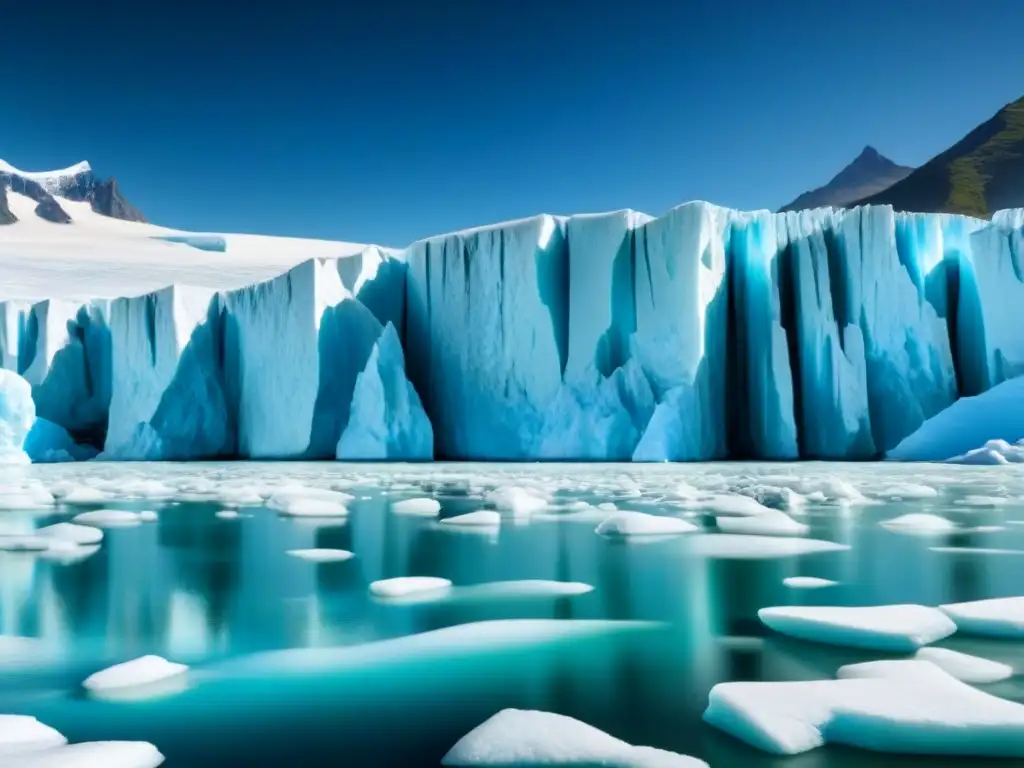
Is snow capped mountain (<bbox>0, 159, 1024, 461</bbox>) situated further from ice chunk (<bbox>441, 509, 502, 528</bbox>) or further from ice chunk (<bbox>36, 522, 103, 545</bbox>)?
ice chunk (<bbox>36, 522, 103, 545</bbox>)

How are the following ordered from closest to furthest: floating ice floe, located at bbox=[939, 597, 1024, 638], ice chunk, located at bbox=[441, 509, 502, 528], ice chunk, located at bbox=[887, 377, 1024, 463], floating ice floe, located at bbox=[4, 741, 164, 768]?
floating ice floe, located at bbox=[4, 741, 164, 768]
floating ice floe, located at bbox=[939, 597, 1024, 638]
ice chunk, located at bbox=[441, 509, 502, 528]
ice chunk, located at bbox=[887, 377, 1024, 463]

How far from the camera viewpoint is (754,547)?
338cm

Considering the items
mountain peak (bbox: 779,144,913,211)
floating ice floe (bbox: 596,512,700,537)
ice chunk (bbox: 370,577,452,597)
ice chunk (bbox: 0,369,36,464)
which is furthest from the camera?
mountain peak (bbox: 779,144,913,211)

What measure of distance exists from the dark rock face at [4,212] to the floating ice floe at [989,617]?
43203mm

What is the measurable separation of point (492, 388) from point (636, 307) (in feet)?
8.76

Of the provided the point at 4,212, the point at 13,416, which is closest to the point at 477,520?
the point at 13,416

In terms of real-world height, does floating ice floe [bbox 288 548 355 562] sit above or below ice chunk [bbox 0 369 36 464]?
below

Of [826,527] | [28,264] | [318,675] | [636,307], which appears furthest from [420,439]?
[28,264]

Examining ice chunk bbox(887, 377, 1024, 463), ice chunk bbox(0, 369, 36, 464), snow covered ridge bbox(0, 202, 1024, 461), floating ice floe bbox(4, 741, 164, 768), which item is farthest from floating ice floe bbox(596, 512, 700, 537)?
ice chunk bbox(0, 369, 36, 464)

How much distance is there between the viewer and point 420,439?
551 inches

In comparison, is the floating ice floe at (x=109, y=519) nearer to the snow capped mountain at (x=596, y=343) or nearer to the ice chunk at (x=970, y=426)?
the snow capped mountain at (x=596, y=343)

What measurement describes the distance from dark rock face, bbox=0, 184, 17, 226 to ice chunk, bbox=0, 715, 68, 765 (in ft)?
141

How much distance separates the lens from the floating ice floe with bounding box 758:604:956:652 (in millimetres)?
1786

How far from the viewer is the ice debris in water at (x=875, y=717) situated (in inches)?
47.3
